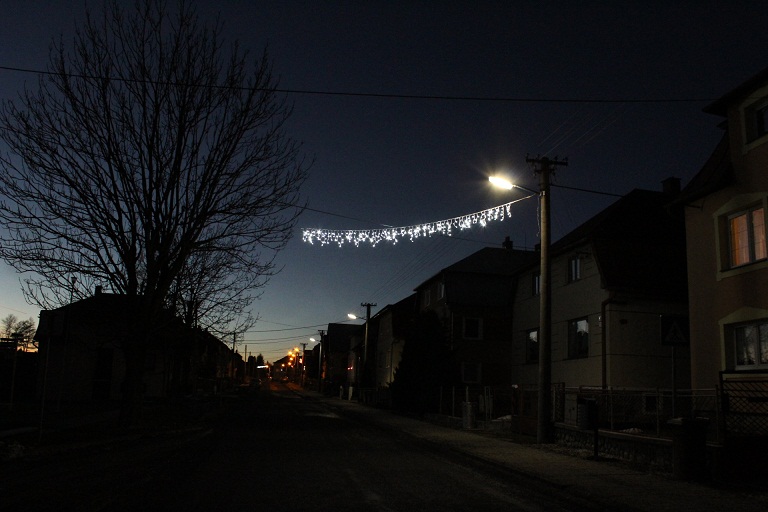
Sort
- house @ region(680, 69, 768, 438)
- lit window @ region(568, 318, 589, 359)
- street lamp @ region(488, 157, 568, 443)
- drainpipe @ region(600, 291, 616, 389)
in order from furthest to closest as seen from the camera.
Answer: lit window @ region(568, 318, 589, 359), drainpipe @ region(600, 291, 616, 389), street lamp @ region(488, 157, 568, 443), house @ region(680, 69, 768, 438)

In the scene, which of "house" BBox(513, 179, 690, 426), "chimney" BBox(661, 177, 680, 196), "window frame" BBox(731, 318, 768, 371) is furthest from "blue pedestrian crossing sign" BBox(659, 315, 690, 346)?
"chimney" BBox(661, 177, 680, 196)

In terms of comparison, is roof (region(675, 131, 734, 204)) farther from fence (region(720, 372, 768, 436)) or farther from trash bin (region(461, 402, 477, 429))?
trash bin (region(461, 402, 477, 429))

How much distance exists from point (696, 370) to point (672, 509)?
802 cm

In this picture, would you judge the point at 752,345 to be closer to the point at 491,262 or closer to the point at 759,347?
the point at 759,347

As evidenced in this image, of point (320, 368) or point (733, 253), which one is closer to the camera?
point (733, 253)

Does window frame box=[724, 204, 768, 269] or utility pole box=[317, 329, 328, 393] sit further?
utility pole box=[317, 329, 328, 393]

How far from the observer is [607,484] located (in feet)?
32.9

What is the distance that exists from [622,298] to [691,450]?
11622mm

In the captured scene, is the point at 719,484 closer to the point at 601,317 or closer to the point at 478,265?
the point at 601,317

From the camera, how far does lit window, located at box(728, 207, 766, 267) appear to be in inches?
547

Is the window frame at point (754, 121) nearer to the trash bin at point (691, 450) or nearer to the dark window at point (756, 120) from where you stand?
the dark window at point (756, 120)

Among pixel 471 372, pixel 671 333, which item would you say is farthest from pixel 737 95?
pixel 471 372

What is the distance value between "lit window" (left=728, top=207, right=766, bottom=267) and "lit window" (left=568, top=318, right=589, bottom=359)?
8759mm

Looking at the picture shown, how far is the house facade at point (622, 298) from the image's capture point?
70.6ft
